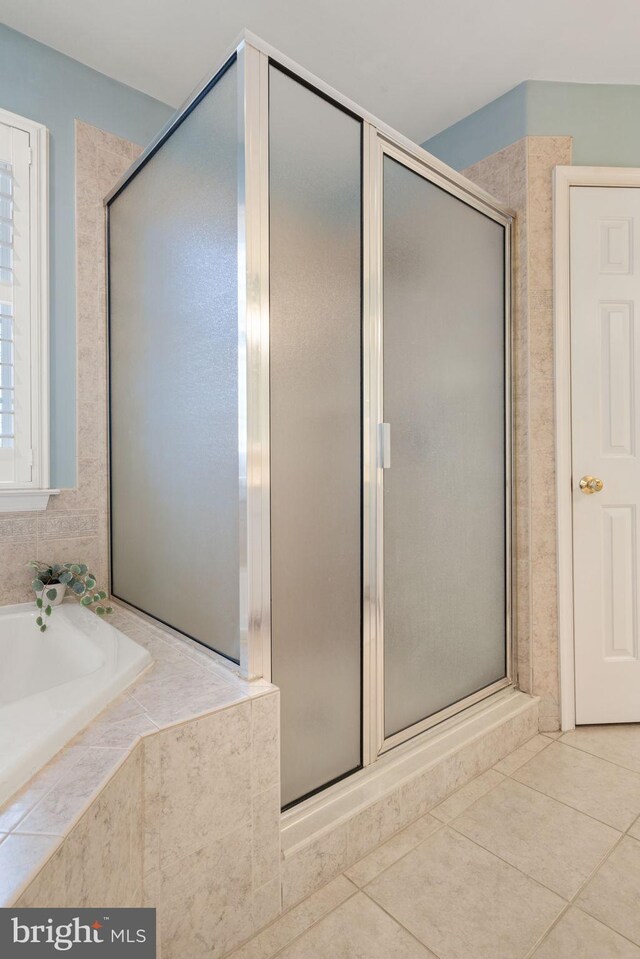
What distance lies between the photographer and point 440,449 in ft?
5.94

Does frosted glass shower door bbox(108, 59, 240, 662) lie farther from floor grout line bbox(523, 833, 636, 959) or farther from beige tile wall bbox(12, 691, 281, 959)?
floor grout line bbox(523, 833, 636, 959)

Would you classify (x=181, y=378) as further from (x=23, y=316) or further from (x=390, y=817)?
(x=390, y=817)

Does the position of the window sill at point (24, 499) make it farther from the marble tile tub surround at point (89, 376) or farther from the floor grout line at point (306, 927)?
the floor grout line at point (306, 927)

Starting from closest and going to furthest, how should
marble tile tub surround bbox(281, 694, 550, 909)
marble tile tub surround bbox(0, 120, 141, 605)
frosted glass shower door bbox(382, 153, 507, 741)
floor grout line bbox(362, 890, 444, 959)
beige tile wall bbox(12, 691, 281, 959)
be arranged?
beige tile wall bbox(12, 691, 281, 959)
floor grout line bbox(362, 890, 444, 959)
marble tile tub surround bbox(281, 694, 550, 909)
frosted glass shower door bbox(382, 153, 507, 741)
marble tile tub surround bbox(0, 120, 141, 605)

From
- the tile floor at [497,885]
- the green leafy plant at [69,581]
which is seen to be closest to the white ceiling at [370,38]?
the green leafy plant at [69,581]

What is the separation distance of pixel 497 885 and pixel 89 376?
207 cm

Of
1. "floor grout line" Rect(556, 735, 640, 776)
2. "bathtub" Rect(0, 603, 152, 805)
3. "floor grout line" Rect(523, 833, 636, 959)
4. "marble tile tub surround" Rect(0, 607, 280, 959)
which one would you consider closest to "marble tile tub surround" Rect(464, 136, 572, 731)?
"floor grout line" Rect(556, 735, 640, 776)

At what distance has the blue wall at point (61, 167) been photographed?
183cm

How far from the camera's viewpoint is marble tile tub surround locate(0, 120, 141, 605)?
75.7 inches

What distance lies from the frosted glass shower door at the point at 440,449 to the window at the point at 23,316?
1219 mm

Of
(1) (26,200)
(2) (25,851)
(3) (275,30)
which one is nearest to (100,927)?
(2) (25,851)

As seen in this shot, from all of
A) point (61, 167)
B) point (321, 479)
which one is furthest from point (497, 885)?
point (61, 167)

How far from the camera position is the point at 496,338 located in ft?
6.82

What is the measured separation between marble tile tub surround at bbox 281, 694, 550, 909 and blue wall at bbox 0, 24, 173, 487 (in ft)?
4.77
